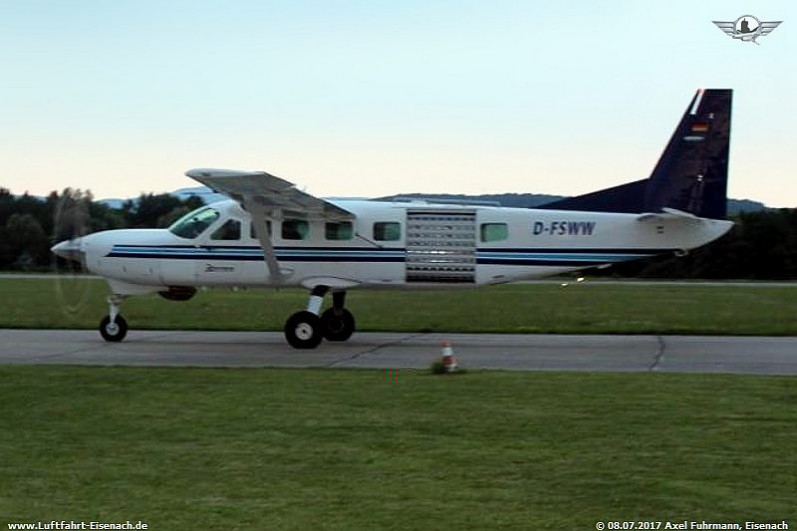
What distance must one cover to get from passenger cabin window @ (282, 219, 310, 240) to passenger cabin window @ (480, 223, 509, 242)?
3210 mm

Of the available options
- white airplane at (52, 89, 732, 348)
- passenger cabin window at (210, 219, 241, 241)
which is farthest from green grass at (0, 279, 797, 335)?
passenger cabin window at (210, 219, 241, 241)

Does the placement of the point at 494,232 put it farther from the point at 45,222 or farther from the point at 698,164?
the point at 45,222

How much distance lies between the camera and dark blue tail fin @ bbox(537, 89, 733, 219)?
1903 cm

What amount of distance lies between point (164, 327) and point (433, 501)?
17.4 metres

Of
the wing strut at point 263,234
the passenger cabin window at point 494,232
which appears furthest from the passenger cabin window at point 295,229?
the passenger cabin window at point 494,232

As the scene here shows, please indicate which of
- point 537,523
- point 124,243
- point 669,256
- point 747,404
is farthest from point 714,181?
point 537,523

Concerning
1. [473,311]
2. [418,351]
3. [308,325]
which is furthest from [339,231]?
[473,311]

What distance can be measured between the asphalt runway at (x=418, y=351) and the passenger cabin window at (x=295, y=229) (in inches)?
78.6

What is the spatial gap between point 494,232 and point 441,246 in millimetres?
987

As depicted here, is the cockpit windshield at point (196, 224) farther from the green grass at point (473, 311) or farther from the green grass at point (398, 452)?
the green grass at point (398, 452)

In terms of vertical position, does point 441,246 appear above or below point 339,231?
below

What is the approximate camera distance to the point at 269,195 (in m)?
18.3

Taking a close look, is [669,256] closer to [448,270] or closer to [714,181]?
[714,181]

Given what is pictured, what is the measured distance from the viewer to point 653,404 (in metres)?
10.8
